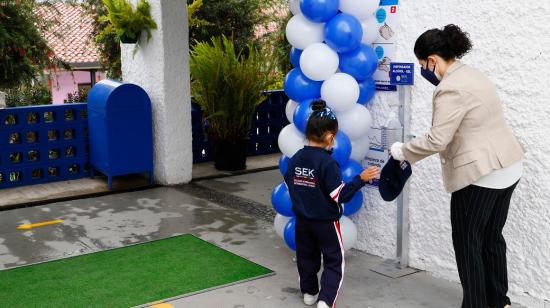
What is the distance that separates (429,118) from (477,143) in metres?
1.19

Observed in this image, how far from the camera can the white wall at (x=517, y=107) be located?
13.1 feet

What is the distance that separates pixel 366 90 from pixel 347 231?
111 centimetres

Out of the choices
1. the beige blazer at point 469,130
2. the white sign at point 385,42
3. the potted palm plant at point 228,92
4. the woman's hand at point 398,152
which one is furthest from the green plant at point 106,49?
the beige blazer at point 469,130

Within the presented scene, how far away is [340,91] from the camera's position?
15.1 ft

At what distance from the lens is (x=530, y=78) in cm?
401

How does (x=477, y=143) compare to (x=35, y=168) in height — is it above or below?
above

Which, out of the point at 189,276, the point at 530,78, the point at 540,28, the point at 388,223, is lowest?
the point at 189,276

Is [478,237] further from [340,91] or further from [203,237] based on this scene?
[203,237]

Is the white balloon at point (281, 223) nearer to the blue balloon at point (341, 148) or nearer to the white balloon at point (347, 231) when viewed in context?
the white balloon at point (347, 231)

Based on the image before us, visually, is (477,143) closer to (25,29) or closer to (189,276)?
(189,276)

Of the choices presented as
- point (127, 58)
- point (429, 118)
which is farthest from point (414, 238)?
point (127, 58)

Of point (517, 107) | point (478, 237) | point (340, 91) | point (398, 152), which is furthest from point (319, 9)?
point (478, 237)

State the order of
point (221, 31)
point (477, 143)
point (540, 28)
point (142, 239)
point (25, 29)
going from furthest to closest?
1. point (221, 31)
2. point (25, 29)
3. point (142, 239)
4. point (540, 28)
5. point (477, 143)

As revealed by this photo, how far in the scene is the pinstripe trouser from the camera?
11.8ft
